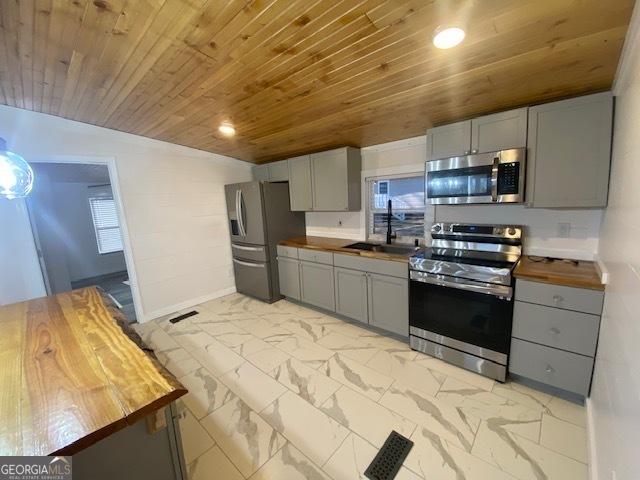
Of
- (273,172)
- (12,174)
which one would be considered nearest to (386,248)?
(273,172)

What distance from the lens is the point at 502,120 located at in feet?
6.55

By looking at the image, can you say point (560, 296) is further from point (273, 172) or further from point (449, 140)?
point (273, 172)

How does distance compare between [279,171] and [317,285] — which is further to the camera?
[279,171]

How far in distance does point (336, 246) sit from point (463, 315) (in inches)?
60.3

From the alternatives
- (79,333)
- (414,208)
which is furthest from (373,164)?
(79,333)

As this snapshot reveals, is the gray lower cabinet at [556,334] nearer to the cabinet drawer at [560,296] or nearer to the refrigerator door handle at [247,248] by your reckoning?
the cabinet drawer at [560,296]

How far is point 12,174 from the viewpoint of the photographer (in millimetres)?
1542

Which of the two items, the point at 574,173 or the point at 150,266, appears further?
the point at 150,266

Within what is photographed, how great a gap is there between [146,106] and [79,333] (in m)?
2.00

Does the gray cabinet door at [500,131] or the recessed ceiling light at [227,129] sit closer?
the gray cabinet door at [500,131]

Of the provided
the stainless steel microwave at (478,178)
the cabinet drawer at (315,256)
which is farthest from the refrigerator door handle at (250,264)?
the stainless steel microwave at (478,178)

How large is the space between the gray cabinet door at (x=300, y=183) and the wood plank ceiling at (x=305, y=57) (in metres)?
1.00

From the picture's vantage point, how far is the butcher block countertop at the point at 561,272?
166cm

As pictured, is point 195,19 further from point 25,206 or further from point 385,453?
point 25,206
